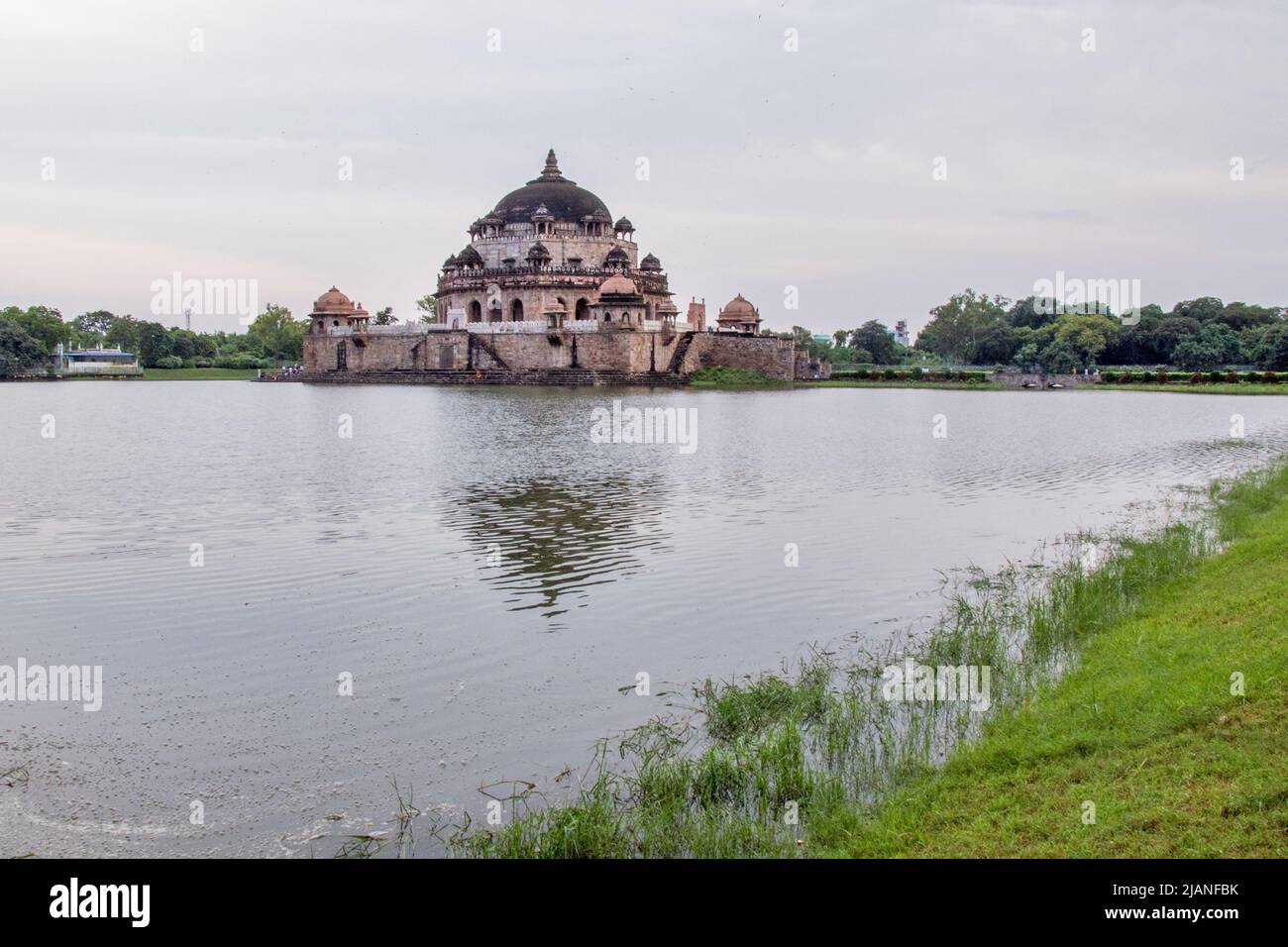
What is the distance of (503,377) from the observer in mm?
67500

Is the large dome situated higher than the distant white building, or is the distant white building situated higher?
the large dome

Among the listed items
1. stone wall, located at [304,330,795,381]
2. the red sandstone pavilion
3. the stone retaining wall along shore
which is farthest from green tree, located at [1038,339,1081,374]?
stone wall, located at [304,330,795,381]

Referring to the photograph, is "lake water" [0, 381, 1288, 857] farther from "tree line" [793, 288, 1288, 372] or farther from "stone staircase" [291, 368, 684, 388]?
"tree line" [793, 288, 1288, 372]

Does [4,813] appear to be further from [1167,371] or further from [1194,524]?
[1167,371]

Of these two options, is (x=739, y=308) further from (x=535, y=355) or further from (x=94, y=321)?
(x=94, y=321)

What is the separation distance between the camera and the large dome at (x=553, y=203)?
75.9 metres

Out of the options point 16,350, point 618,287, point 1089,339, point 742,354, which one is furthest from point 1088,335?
point 16,350

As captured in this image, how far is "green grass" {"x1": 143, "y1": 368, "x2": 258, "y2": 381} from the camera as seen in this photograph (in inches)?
3688

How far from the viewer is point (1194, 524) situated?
1617 centimetres

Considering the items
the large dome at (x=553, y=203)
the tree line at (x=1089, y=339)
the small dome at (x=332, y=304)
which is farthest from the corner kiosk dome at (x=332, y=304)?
the tree line at (x=1089, y=339)

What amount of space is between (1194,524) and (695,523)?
744cm

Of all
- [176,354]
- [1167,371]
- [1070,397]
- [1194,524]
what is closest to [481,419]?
[1194,524]

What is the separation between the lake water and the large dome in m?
47.2

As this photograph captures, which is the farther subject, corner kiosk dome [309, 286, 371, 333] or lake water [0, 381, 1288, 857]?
corner kiosk dome [309, 286, 371, 333]
